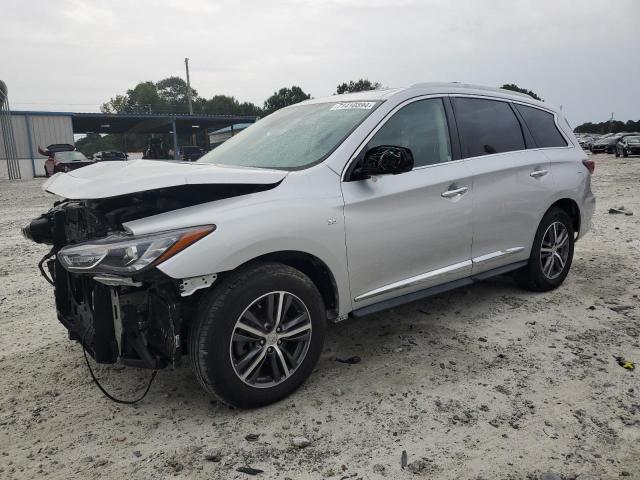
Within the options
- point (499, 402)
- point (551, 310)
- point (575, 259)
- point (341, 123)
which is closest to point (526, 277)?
point (551, 310)

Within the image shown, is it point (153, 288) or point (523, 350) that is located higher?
point (153, 288)

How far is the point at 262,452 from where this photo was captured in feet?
8.50

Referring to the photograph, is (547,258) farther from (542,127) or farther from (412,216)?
(412,216)

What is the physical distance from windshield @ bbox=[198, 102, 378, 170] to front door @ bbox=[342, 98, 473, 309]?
24 cm

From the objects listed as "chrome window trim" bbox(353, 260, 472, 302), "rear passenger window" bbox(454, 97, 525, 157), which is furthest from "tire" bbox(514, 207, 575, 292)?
"chrome window trim" bbox(353, 260, 472, 302)

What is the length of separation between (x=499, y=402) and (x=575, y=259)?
3714mm

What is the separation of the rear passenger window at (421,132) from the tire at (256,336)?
1220mm

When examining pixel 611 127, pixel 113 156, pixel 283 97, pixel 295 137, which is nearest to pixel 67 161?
pixel 113 156

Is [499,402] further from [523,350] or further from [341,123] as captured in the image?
[341,123]

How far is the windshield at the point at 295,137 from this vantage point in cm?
341

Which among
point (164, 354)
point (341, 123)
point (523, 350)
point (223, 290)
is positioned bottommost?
point (523, 350)

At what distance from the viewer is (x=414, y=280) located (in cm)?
358

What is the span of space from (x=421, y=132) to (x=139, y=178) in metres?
2.05

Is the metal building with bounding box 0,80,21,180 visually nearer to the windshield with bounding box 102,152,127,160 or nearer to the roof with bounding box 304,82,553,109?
the windshield with bounding box 102,152,127,160
